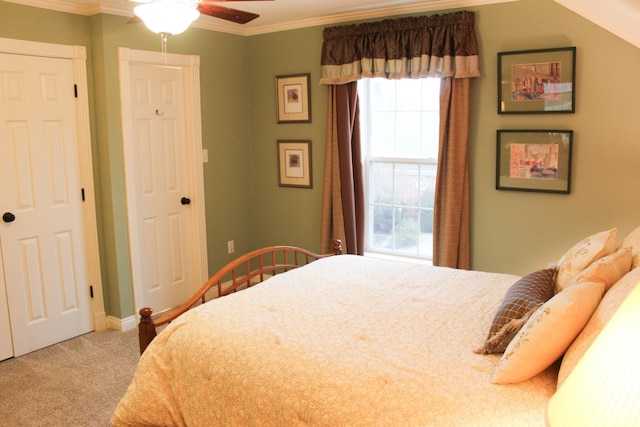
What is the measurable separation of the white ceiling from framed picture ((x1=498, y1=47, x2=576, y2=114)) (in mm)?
306

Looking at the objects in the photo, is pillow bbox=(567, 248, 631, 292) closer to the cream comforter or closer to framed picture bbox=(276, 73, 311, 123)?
the cream comforter

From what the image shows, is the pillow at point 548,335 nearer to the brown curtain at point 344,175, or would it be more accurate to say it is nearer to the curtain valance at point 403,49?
the curtain valance at point 403,49

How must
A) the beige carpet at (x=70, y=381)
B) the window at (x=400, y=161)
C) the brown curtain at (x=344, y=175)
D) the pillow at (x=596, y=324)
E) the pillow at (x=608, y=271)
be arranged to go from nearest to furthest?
the pillow at (x=596, y=324) → the pillow at (x=608, y=271) → the beige carpet at (x=70, y=381) → the window at (x=400, y=161) → the brown curtain at (x=344, y=175)

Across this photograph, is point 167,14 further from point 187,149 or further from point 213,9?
point 187,149

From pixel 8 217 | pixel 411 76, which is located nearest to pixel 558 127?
pixel 411 76

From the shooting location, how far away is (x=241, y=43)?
5.08m

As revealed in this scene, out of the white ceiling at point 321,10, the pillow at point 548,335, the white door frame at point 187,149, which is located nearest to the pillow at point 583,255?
the pillow at point 548,335

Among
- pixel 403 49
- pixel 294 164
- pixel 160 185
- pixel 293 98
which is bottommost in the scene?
pixel 160 185

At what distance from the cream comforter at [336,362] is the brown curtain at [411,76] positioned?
1.21 metres

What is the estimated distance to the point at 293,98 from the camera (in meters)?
4.91

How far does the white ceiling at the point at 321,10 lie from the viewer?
331 cm

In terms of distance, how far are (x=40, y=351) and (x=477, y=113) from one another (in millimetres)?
3451

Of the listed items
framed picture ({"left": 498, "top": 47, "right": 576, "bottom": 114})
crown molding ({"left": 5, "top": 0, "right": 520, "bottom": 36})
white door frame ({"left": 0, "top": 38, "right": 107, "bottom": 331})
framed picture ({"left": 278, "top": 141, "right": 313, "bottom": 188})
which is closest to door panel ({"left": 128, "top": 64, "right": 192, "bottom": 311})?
white door frame ({"left": 0, "top": 38, "right": 107, "bottom": 331})

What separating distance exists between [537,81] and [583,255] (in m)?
1.68
